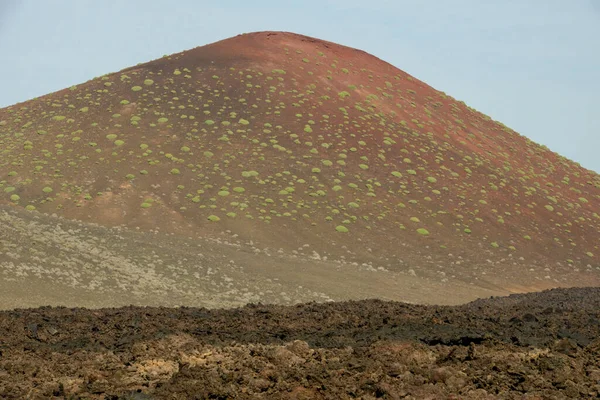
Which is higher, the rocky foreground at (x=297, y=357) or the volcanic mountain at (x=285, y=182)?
the volcanic mountain at (x=285, y=182)

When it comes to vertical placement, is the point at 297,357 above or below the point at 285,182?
below

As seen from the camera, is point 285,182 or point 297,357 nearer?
point 297,357

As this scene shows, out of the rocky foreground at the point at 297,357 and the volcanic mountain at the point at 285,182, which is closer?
the rocky foreground at the point at 297,357

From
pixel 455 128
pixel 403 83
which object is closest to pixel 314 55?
pixel 403 83

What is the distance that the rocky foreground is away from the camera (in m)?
9.41

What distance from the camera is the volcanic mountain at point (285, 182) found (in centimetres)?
3039

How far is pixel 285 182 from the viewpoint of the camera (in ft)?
129

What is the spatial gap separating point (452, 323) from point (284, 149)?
2874 cm

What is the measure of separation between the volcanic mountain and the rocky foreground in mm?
8396

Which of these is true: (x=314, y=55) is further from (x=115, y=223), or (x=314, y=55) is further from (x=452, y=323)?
(x=452, y=323)

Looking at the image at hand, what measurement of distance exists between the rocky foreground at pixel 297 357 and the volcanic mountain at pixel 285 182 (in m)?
8.40

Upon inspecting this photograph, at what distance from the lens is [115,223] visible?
33.6 metres

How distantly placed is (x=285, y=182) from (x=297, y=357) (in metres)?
28.6

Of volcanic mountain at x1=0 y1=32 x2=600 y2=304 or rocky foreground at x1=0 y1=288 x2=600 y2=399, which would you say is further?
volcanic mountain at x1=0 y1=32 x2=600 y2=304
